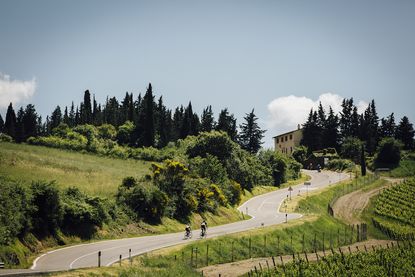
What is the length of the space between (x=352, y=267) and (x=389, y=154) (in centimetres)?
7508

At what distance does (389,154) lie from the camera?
4087 inches

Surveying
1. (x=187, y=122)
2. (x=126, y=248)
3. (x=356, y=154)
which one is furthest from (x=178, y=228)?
(x=356, y=154)

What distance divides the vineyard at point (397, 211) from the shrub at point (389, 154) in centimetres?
1904

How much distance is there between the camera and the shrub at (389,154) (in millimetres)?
103000

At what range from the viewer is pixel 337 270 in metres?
34.4

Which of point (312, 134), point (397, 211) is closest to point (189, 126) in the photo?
point (312, 134)

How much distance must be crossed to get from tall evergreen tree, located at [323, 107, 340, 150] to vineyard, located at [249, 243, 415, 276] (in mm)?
92946

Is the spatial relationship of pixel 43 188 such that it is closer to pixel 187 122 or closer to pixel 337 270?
pixel 337 270

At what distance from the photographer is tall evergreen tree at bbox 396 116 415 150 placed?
422 feet

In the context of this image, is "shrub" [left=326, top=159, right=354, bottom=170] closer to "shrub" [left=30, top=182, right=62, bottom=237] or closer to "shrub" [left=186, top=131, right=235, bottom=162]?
"shrub" [left=186, top=131, right=235, bottom=162]

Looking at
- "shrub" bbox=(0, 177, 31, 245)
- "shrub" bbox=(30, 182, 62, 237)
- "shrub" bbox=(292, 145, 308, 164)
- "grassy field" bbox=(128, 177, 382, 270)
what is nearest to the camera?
"shrub" bbox=(0, 177, 31, 245)

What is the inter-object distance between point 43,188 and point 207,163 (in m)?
34.9

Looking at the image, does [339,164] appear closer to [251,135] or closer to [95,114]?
[251,135]

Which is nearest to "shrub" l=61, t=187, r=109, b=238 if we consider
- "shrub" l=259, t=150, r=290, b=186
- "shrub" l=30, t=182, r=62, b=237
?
"shrub" l=30, t=182, r=62, b=237
